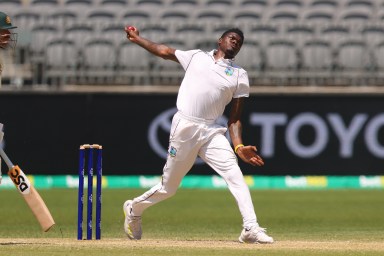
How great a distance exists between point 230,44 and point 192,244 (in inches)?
62.9

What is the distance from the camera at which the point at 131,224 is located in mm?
9148

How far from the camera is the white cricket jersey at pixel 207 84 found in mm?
8617

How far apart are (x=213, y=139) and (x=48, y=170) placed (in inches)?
289

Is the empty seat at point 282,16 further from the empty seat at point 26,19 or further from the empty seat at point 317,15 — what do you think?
the empty seat at point 26,19

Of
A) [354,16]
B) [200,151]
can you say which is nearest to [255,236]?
[200,151]

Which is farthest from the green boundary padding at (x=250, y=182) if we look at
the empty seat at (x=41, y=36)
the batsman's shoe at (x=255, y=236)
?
the batsman's shoe at (x=255, y=236)

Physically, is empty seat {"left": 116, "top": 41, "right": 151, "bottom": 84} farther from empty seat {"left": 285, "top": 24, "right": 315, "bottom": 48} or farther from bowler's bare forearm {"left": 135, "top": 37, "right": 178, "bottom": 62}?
bowler's bare forearm {"left": 135, "top": 37, "right": 178, "bottom": 62}

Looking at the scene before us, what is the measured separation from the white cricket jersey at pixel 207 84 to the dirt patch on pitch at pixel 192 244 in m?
1.02

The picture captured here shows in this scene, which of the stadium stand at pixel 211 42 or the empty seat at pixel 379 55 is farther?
the empty seat at pixel 379 55

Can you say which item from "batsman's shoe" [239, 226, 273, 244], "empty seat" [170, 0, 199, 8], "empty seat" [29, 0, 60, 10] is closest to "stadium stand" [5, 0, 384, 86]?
"empty seat" [29, 0, 60, 10]

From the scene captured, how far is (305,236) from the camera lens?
10.0 meters

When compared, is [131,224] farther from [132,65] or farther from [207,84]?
[132,65]

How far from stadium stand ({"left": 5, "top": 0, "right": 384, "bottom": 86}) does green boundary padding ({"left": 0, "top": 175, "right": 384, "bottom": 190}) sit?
1.48 m

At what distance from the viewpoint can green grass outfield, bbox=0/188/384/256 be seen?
8089 millimetres
